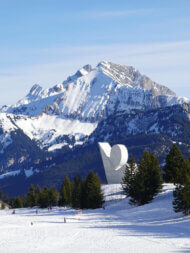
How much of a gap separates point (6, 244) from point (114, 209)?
53.0 m

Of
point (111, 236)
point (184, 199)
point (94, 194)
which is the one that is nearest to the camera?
point (111, 236)

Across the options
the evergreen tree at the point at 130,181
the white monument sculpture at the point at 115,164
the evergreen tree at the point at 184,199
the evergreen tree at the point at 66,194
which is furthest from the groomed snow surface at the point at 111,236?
the white monument sculpture at the point at 115,164

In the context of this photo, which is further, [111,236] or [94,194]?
[94,194]

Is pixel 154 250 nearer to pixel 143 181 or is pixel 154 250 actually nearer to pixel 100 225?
pixel 100 225

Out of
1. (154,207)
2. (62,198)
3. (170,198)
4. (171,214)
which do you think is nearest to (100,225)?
(171,214)

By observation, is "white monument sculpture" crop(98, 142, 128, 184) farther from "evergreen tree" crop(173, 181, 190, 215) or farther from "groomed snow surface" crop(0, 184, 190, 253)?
"evergreen tree" crop(173, 181, 190, 215)

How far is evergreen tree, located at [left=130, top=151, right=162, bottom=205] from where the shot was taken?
103 metres

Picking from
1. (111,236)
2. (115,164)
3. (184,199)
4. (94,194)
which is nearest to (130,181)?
(94,194)

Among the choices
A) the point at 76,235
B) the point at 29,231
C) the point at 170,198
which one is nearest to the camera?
the point at 76,235

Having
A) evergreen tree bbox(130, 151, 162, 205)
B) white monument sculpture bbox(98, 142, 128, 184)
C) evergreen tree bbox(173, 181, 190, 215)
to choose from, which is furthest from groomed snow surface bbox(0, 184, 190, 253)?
white monument sculpture bbox(98, 142, 128, 184)

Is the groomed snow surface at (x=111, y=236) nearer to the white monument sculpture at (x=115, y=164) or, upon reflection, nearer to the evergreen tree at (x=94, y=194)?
the evergreen tree at (x=94, y=194)

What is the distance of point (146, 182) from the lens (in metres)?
104

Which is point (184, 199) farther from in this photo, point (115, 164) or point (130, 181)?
point (115, 164)

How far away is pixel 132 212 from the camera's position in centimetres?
9231
